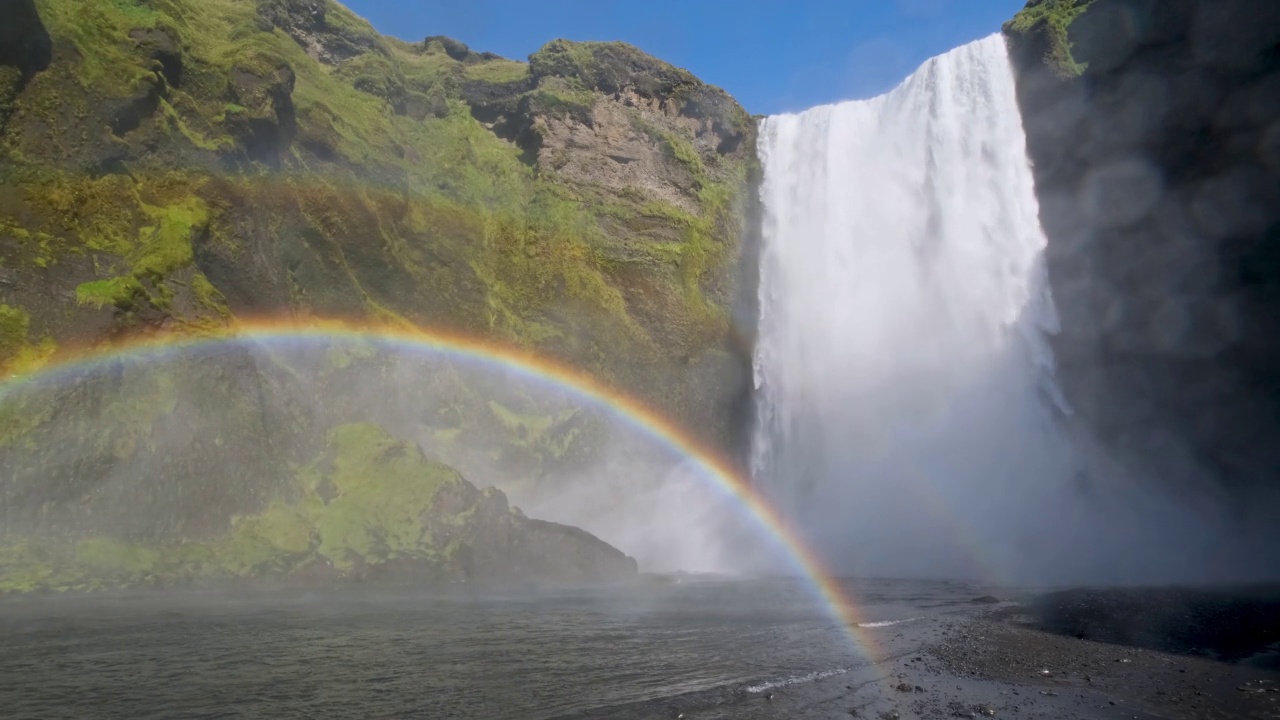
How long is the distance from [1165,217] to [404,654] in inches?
1262

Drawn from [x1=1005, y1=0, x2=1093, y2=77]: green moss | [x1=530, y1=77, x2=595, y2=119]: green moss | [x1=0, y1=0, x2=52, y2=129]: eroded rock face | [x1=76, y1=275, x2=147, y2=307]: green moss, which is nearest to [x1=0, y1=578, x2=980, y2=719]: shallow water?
[x1=76, y1=275, x2=147, y2=307]: green moss

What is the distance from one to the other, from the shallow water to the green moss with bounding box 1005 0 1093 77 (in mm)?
25300

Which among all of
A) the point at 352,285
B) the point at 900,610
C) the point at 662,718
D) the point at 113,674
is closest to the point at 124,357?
the point at 352,285

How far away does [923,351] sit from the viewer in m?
37.6

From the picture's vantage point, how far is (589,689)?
35.5ft

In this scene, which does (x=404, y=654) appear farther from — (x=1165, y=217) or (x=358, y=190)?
(x=1165, y=217)

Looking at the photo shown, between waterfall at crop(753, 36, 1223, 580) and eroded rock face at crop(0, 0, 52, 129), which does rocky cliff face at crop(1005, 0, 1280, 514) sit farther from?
eroded rock face at crop(0, 0, 52, 129)

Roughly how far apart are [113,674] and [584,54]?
149ft

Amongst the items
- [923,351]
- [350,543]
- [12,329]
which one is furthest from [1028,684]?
[923,351]

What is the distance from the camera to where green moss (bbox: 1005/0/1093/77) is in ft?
111

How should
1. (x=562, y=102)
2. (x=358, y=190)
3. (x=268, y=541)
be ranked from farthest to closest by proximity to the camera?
(x=562, y=102), (x=358, y=190), (x=268, y=541)

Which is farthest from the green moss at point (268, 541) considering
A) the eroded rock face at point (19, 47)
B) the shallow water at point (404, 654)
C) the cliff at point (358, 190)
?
the eroded rock face at point (19, 47)

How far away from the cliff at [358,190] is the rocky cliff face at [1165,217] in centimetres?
1698

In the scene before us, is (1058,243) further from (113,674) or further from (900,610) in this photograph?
(113,674)
